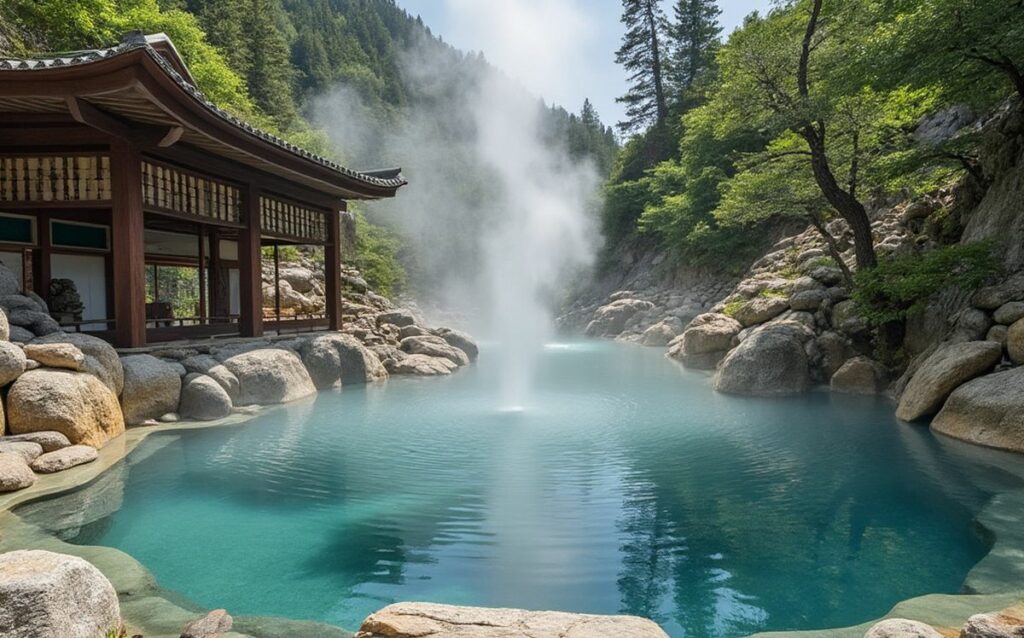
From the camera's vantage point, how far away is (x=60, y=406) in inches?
265

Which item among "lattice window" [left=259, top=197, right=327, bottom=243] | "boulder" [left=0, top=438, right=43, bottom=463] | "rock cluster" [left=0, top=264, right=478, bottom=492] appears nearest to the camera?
"boulder" [left=0, top=438, right=43, bottom=463]

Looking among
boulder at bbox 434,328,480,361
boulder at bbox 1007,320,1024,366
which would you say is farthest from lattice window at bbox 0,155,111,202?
boulder at bbox 1007,320,1024,366

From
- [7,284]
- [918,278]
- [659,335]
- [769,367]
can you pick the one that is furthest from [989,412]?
[659,335]

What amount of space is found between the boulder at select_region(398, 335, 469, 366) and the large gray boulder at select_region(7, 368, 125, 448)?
10.8 m

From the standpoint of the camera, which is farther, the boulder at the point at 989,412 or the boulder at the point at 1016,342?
the boulder at the point at 1016,342

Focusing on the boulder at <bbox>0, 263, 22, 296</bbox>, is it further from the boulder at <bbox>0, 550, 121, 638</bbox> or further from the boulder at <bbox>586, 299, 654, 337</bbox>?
the boulder at <bbox>586, 299, 654, 337</bbox>

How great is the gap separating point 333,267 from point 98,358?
8124mm

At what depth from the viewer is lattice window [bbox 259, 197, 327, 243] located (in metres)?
13.5

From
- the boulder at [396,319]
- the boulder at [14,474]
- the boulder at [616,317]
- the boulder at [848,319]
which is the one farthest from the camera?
the boulder at [616,317]

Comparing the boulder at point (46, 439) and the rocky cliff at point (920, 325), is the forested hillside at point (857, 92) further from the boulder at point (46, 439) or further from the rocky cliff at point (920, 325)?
the boulder at point (46, 439)

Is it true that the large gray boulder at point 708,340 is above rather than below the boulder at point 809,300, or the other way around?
below

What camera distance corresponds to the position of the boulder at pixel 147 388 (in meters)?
8.57

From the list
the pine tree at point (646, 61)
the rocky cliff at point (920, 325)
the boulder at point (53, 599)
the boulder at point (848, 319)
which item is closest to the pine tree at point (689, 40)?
the pine tree at point (646, 61)

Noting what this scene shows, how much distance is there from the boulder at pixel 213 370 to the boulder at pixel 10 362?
10.6 ft
